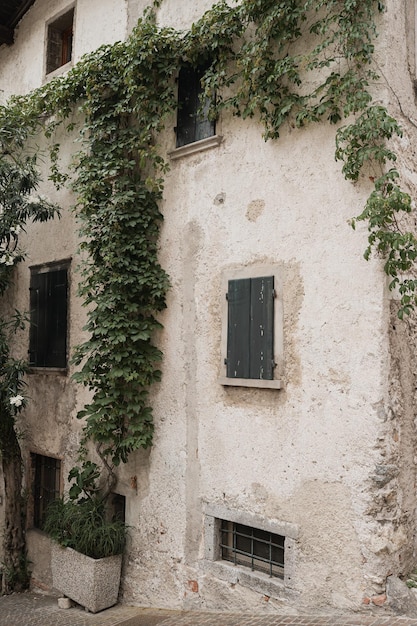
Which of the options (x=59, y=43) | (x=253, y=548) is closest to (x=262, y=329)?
(x=253, y=548)

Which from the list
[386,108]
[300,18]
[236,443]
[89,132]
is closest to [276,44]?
[300,18]

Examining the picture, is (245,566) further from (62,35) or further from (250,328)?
(62,35)

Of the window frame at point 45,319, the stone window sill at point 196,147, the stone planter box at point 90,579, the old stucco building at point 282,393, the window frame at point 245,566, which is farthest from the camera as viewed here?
the window frame at point 45,319

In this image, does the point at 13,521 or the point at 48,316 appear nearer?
the point at 13,521

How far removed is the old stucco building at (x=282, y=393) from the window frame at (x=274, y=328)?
0.01m

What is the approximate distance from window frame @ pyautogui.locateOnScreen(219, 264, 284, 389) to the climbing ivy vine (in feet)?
2.86

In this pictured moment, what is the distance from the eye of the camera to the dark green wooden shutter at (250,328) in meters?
5.23

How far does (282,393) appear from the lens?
514cm

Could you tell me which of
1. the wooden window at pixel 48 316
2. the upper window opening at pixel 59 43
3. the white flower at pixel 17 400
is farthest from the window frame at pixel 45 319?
the upper window opening at pixel 59 43

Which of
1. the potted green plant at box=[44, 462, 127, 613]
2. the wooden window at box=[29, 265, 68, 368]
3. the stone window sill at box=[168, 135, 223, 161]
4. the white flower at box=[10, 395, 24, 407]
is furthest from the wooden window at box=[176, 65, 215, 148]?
the potted green plant at box=[44, 462, 127, 613]

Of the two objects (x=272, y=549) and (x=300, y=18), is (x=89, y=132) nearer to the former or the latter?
(x=300, y=18)

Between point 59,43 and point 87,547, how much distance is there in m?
6.97

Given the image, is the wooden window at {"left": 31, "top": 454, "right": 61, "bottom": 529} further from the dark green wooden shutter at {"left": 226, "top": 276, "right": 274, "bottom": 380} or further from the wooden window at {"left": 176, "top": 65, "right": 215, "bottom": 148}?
the wooden window at {"left": 176, "top": 65, "right": 215, "bottom": 148}

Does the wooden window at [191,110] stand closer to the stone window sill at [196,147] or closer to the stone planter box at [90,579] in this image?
the stone window sill at [196,147]
